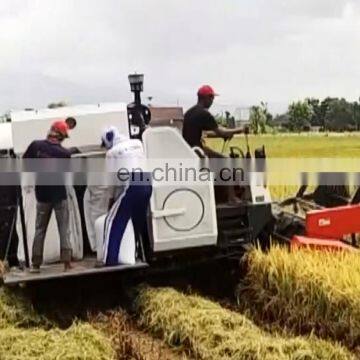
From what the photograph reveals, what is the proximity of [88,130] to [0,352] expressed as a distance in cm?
299

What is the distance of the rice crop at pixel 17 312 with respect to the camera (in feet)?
25.1

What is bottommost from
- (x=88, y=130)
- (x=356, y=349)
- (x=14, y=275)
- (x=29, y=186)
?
(x=356, y=349)

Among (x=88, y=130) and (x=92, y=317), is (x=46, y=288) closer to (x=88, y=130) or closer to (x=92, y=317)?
(x=92, y=317)

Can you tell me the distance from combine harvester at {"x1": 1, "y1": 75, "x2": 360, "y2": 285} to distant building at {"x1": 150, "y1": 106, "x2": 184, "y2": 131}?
893 mm

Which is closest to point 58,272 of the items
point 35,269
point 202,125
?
point 35,269

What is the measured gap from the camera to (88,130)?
8758 mm

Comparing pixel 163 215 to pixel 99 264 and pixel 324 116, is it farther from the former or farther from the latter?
pixel 324 116

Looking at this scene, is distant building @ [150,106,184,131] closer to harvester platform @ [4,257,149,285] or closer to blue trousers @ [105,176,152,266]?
blue trousers @ [105,176,152,266]

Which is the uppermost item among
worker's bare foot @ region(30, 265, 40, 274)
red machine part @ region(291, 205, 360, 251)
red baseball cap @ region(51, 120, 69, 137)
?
red baseball cap @ region(51, 120, 69, 137)

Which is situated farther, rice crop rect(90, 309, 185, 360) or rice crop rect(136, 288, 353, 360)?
rice crop rect(90, 309, 185, 360)

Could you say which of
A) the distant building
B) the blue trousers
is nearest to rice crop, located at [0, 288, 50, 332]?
the blue trousers

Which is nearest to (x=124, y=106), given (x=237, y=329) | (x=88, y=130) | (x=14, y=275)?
(x=88, y=130)

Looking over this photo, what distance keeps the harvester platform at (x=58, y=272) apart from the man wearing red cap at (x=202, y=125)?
5.27 feet

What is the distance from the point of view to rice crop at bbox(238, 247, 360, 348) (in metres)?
6.98
